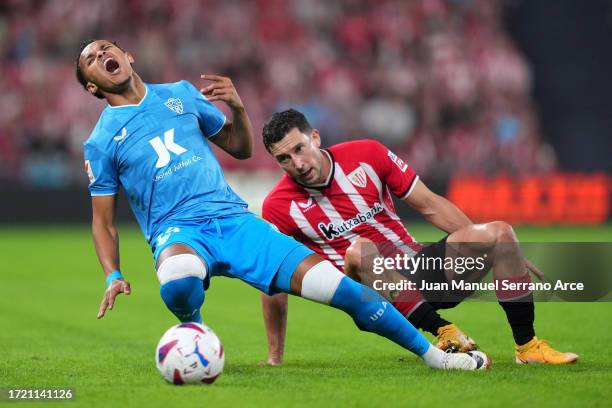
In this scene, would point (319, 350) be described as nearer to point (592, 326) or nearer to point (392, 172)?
point (392, 172)

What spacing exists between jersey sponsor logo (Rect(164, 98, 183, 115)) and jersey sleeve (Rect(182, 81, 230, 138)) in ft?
0.37

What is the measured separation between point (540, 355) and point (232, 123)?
89.1 inches

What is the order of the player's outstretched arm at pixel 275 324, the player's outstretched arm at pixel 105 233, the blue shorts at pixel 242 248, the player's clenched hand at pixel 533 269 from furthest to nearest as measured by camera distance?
1. the player's outstretched arm at pixel 275 324
2. the player's clenched hand at pixel 533 269
3. the player's outstretched arm at pixel 105 233
4. the blue shorts at pixel 242 248

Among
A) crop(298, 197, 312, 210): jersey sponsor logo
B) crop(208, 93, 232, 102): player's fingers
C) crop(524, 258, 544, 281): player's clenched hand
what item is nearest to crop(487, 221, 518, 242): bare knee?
crop(524, 258, 544, 281): player's clenched hand

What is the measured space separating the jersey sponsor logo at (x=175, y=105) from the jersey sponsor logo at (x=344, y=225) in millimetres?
1101

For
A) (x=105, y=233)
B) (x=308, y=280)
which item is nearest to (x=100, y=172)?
(x=105, y=233)

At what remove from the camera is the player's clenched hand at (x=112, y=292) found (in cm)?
520

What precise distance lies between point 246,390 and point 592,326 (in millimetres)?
3777

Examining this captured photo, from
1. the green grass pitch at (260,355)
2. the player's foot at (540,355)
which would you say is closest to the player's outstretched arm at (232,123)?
the green grass pitch at (260,355)

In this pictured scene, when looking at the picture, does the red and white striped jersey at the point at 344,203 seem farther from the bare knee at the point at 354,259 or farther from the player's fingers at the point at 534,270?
the player's fingers at the point at 534,270

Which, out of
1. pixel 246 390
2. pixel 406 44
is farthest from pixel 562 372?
pixel 406 44

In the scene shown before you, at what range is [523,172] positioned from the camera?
63.4ft

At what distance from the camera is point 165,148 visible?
5707 millimetres

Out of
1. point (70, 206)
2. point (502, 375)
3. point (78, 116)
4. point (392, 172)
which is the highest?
point (392, 172)
